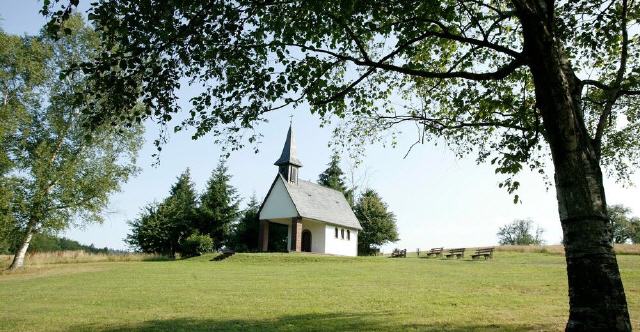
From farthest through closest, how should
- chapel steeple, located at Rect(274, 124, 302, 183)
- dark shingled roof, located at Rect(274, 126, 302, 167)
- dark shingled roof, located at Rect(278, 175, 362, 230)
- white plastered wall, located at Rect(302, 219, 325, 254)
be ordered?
white plastered wall, located at Rect(302, 219, 325, 254) < dark shingled roof, located at Rect(274, 126, 302, 167) < chapel steeple, located at Rect(274, 124, 302, 183) < dark shingled roof, located at Rect(278, 175, 362, 230)

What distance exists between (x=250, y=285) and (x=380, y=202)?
37.9 meters

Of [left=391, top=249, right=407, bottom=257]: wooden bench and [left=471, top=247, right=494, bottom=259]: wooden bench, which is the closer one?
[left=471, top=247, right=494, bottom=259]: wooden bench

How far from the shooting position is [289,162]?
136ft

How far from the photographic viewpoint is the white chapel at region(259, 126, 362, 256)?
130ft

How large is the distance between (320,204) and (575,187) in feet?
125

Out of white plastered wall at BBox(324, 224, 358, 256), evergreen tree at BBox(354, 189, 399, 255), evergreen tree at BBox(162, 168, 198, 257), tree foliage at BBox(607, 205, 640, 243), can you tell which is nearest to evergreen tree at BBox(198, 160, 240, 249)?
evergreen tree at BBox(162, 168, 198, 257)

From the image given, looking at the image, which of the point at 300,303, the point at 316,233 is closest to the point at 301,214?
the point at 316,233

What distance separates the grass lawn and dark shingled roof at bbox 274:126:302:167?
22.9 m

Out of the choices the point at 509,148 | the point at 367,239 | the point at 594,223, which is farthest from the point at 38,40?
the point at 367,239

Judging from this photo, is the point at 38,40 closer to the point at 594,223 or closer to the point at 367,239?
the point at 594,223

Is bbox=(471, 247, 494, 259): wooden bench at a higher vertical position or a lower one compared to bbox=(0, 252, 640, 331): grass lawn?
higher

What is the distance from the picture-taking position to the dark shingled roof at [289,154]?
4194 centimetres

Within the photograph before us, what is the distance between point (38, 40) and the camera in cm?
2892

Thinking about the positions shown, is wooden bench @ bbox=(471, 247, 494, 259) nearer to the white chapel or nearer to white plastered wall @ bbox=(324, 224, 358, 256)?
white plastered wall @ bbox=(324, 224, 358, 256)
